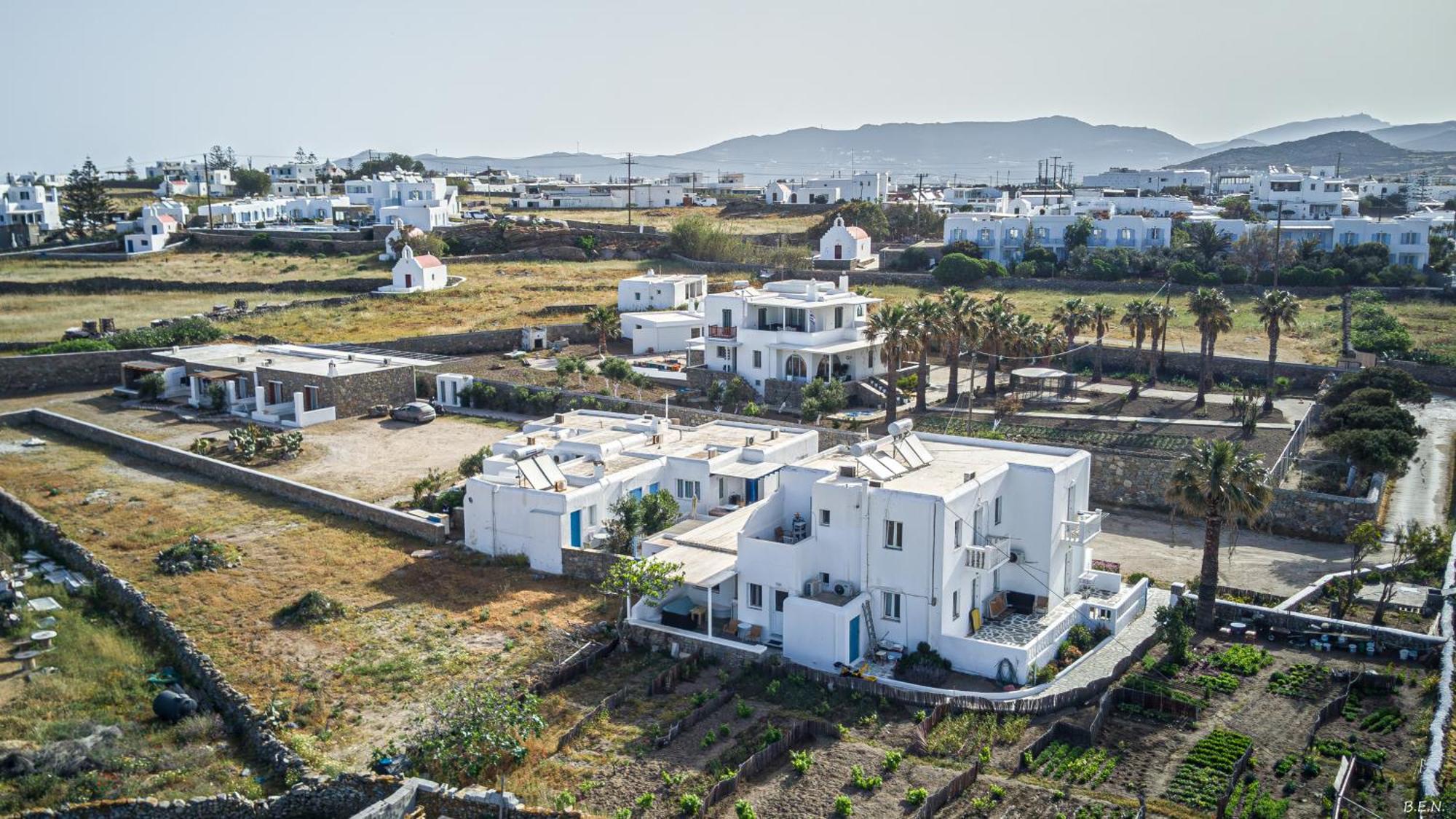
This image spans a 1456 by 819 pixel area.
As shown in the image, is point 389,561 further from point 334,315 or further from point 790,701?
point 334,315

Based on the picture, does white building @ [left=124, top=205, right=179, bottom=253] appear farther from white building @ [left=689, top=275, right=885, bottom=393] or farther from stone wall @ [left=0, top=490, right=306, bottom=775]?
white building @ [left=689, top=275, right=885, bottom=393]

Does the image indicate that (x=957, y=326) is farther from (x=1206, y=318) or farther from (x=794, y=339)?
(x=1206, y=318)

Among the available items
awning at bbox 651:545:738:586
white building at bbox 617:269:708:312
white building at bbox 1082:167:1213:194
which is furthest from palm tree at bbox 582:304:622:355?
white building at bbox 1082:167:1213:194

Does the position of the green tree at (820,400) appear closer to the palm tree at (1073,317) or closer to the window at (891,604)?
the palm tree at (1073,317)

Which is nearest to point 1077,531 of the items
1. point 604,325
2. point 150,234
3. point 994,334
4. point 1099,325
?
point 994,334

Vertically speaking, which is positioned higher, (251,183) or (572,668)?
(251,183)

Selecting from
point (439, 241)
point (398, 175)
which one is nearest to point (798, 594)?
point (439, 241)
